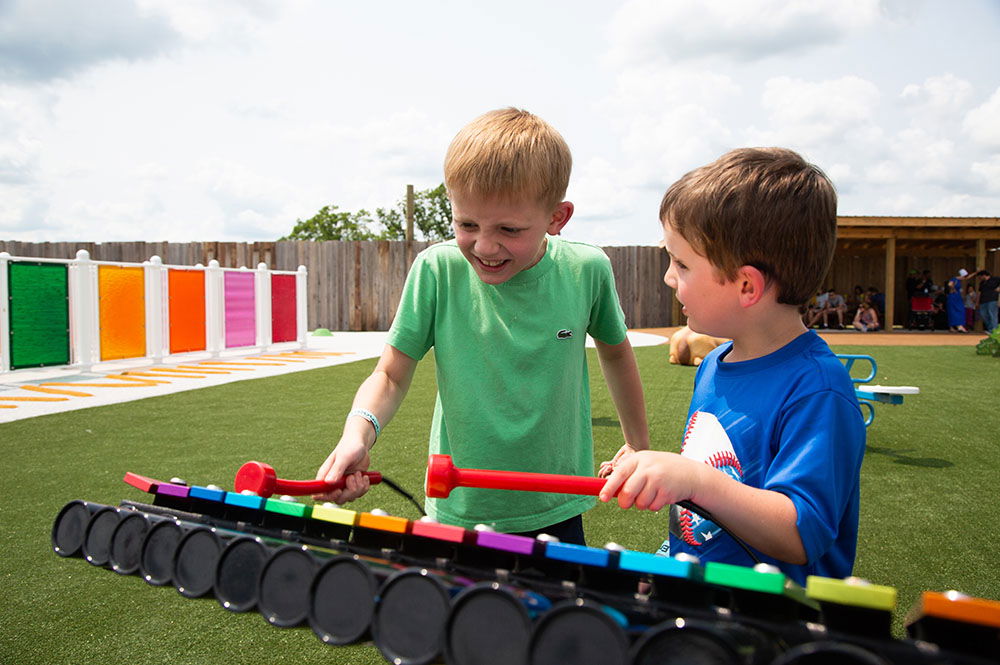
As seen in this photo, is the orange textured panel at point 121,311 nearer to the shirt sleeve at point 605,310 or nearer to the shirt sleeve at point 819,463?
the shirt sleeve at point 605,310

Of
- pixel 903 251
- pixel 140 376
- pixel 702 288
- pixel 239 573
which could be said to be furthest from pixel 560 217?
pixel 903 251

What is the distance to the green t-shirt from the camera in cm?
206

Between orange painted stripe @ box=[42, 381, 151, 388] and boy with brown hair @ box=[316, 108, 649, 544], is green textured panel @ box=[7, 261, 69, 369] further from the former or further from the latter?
boy with brown hair @ box=[316, 108, 649, 544]

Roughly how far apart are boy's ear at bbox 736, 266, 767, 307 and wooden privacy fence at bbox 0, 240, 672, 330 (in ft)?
73.3

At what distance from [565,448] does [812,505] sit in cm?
93

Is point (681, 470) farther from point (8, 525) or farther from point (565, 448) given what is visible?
point (8, 525)

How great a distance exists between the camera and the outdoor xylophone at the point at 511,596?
0.83 m

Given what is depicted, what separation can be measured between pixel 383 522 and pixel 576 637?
37 cm

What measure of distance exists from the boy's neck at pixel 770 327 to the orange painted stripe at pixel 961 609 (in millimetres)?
809

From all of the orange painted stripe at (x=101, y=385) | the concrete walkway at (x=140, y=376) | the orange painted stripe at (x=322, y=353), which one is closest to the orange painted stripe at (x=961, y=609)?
the concrete walkway at (x=140, y=376)

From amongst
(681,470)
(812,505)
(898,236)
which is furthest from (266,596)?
(898,236)

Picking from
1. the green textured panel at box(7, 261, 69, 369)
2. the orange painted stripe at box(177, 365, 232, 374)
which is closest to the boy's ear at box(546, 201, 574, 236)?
the green textured panel at box(7, 261, 69, 369)

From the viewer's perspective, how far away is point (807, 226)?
1486mm

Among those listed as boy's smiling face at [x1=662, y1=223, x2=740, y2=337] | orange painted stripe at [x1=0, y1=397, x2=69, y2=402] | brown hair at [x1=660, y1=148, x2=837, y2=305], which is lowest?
orange painted stripe at [x1=0, y1=397, x2=69, y2=402]
